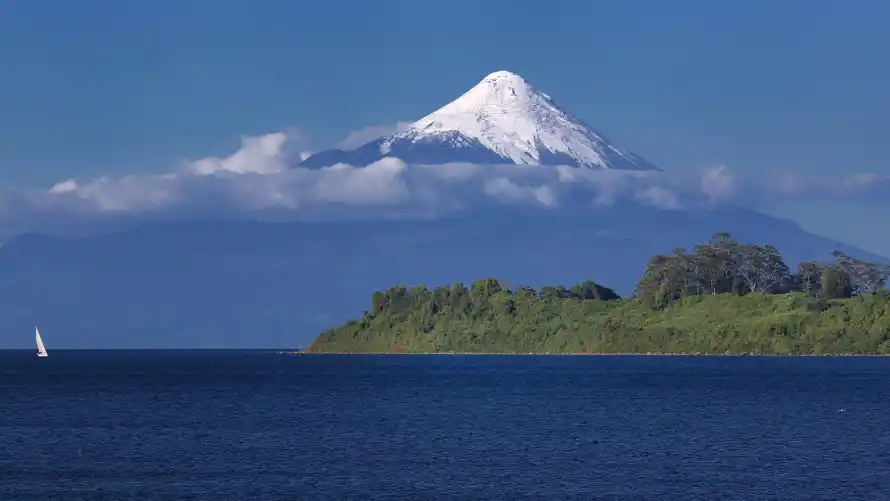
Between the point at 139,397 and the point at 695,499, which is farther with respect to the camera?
the point at 139,397

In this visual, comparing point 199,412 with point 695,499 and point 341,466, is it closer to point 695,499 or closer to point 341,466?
point 341,466

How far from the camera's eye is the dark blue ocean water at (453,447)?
79.4 m

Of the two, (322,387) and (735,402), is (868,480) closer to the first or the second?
(735,402)

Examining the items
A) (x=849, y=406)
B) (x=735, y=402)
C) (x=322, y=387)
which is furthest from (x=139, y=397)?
(x=849, y=406)

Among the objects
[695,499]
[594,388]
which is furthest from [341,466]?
[594,388]

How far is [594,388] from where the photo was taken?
7200 inches

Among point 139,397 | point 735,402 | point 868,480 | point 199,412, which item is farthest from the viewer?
point 139,397

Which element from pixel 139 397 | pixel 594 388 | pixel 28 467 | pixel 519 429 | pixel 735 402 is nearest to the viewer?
pixel 28 467

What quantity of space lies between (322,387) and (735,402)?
218ft

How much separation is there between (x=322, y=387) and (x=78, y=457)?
338 feet

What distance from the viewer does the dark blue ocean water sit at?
79.4 m

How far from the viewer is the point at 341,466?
8912 cm

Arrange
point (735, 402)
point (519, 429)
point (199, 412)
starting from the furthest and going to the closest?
point (735, 402)
point (199, 412)
point (519, 429)

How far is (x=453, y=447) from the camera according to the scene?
10088cm
